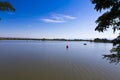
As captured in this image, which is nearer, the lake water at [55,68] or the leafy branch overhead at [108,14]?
the leafy branch overhead at [108,14]

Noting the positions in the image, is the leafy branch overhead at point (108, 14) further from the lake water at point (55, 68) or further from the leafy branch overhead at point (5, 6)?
the lake water at point (55, 68)

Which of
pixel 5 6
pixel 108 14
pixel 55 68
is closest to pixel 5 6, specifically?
pixel 5 6

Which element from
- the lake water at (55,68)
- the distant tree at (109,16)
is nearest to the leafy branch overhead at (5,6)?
the distant tree at (109,16)

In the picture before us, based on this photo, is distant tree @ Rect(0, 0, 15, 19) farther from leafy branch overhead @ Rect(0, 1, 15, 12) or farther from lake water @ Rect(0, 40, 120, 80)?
lake water @ Rect(0, 40, 120, 80)

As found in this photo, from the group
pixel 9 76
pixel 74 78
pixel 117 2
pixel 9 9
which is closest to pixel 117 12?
pixel 117 2

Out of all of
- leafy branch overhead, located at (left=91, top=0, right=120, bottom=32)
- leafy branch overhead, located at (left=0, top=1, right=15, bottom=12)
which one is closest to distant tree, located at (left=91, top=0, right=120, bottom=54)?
leafy branch overhead, located at (left=91, top=0, right=120, bottom=32)

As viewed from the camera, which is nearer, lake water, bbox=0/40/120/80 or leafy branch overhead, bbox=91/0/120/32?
leafy branch overhead, bbox=91/0/120/32

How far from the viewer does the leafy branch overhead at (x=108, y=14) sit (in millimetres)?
5195

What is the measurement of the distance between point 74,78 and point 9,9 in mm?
7824

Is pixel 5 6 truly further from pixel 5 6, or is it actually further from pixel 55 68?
pixel 55 68

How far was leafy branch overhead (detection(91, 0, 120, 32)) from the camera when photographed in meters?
5.20

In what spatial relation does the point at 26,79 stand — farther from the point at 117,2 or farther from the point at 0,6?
the point at 117,2

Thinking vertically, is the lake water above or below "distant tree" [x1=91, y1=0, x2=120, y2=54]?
below

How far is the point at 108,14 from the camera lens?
17.8ft
